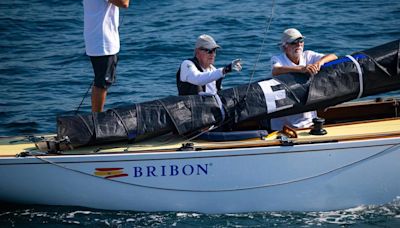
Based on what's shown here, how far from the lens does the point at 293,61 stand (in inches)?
303

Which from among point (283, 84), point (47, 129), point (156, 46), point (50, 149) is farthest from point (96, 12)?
point (156, 46)

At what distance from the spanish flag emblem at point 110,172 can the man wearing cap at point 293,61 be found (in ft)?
5.10

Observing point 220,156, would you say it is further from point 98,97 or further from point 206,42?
point 98,97

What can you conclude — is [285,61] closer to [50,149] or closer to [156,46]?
[50,149]

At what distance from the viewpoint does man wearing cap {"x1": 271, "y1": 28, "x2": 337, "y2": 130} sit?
24.7 feet

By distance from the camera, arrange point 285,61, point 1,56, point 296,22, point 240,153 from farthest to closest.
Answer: point 296,22
point 1,56
point 285,61
point 240,153

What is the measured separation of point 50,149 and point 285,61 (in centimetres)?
233

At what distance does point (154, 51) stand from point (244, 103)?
20.3ft

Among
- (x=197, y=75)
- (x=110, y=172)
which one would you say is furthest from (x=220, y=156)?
(x=110, y=172)

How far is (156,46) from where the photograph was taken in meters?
13.5

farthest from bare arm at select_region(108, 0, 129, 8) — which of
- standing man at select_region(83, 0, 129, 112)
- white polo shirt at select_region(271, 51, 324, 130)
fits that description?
white polo shirt at select_region(271, 51, 324, 130)

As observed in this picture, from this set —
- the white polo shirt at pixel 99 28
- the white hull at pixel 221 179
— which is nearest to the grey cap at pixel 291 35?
the white hull at pixel 221 179

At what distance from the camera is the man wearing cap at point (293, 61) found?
7527 millimetres

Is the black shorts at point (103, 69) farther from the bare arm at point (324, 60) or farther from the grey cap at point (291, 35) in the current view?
the bare arm at point (324, 60)
